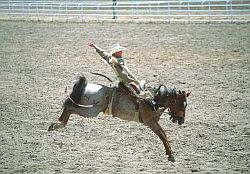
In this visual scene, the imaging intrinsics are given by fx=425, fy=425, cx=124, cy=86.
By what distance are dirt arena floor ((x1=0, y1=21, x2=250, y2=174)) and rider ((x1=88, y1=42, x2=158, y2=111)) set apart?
2.55 ft

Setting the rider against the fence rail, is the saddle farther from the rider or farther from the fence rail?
the fence rail

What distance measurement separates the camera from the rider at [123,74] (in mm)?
5492

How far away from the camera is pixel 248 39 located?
55.3 ft

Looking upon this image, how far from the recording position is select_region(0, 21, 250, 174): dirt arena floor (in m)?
6.57

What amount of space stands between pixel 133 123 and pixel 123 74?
314 centimetres

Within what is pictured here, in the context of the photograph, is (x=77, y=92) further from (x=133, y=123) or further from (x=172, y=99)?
(x=133, y=123)

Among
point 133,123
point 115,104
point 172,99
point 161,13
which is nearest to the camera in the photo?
point 115,104

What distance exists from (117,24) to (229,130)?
16.2 meters

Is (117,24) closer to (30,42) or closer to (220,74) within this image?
(30,42)

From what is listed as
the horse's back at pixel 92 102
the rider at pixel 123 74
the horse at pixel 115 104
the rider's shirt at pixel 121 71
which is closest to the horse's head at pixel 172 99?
the horse at pixel 115 104

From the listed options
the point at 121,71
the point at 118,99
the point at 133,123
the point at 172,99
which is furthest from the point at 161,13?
the point at 121,71

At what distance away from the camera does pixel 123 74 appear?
18.0 ft

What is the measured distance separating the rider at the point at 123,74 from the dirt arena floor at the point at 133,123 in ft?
2.55

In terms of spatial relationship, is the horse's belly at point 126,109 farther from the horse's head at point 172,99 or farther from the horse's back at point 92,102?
the horse's head at point 172,99
